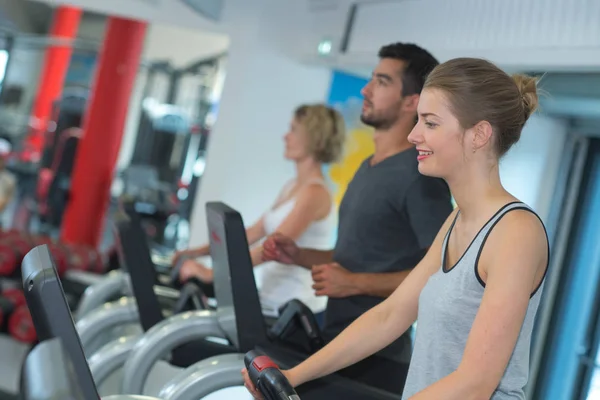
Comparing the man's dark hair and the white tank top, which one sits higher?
the man's dark hair

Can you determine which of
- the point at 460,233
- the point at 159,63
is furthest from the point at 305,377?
the point at 159,63

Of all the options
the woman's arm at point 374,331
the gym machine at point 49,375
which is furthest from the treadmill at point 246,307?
the gym machine at point 49,375

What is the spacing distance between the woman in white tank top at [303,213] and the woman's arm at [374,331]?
1231 millimetres

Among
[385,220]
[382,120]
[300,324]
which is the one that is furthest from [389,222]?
[300,324]

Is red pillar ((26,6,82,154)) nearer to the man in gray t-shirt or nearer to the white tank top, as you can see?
the white tank top

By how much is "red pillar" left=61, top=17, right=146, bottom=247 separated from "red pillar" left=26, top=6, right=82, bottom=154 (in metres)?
6.19

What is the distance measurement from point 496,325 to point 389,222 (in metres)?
1.13

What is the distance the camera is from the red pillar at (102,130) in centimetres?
834

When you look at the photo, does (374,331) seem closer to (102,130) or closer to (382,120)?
(382,120)

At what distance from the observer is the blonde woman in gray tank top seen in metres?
1.56

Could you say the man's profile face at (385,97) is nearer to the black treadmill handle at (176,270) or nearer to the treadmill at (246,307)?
the treadmill at (246,307)

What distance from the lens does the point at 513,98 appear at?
1.78 meters

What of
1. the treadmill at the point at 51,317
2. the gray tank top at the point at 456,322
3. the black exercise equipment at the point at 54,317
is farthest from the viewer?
the gray tank top at the point at 456,322

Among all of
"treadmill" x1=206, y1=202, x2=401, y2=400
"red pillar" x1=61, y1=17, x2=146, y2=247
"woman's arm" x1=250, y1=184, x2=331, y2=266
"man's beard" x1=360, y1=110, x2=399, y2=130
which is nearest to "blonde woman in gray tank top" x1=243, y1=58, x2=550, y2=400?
"treadmill" x1=206, y1=202, x2=401, y2=400
